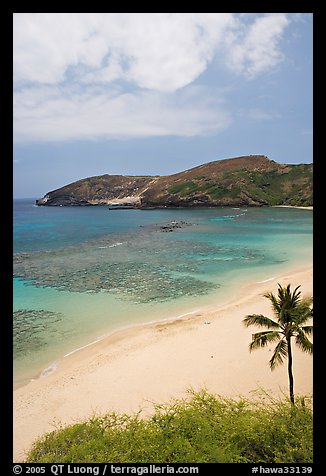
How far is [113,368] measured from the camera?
10.2 meters

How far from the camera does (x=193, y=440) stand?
5.23 metres

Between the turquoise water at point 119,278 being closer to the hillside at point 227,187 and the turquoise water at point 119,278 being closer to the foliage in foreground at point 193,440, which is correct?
the foliage in foreground at point 193,440

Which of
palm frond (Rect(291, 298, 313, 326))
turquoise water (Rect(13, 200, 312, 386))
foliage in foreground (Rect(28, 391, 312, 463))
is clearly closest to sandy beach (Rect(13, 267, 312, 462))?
turquoise water (Rect(13, 200, 312, 386))

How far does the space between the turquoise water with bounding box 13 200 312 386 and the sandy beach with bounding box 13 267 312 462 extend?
4.30 ft

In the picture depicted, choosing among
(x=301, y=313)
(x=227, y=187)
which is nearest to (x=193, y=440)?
(x=301, y=313)

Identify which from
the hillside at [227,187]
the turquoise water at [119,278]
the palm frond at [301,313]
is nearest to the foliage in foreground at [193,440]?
the palm frond at [301,313]

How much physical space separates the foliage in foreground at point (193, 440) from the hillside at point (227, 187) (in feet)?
268

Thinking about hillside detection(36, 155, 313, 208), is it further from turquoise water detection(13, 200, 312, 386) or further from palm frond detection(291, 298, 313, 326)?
palm frond detection(291, 298, 313, 326)

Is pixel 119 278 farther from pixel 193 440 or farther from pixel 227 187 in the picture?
pixel 227 187

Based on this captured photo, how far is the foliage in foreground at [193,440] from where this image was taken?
4.59 m

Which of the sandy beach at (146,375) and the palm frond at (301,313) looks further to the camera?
the sandy beach at (146,375)

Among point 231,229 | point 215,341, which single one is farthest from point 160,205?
point 215,341

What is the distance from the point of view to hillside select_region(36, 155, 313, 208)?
281ft
